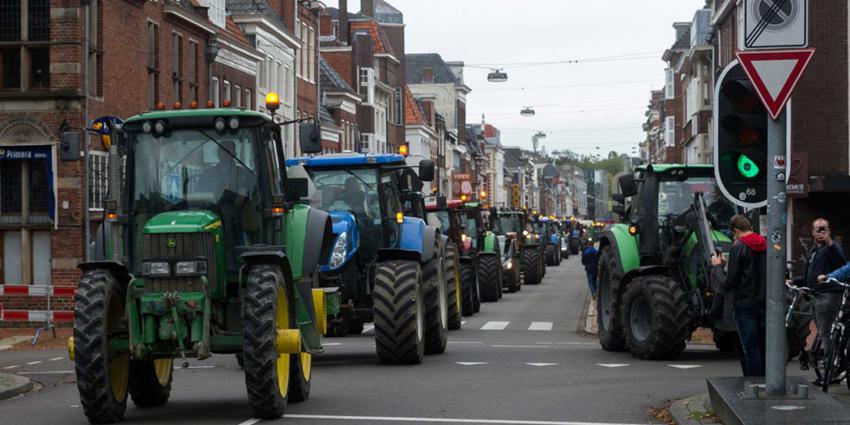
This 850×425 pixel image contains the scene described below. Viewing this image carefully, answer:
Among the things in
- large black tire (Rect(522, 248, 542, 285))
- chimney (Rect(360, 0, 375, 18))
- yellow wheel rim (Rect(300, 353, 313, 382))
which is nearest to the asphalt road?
yellow wheel rim (Rect(300, 353, 313, 382))

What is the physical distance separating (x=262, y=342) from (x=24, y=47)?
70.3ft

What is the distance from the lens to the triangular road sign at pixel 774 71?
1110cm

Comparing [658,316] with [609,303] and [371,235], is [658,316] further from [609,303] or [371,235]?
[371,235]

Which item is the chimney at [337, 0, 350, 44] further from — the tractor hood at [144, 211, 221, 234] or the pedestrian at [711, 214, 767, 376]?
the tractor hood at [144, 211, 221, 234]

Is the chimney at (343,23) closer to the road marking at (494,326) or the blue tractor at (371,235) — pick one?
the road marking at (494,326)

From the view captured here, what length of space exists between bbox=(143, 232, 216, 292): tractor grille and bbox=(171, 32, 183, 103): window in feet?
90.6

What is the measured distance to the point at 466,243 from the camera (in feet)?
115

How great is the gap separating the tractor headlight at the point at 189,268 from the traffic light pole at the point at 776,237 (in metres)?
A: 4.53

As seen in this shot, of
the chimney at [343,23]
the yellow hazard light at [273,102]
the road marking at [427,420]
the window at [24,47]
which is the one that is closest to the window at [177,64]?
the window at [24,47]

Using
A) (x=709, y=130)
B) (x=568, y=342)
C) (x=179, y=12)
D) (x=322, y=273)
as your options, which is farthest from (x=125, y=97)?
(x=709, y=130)

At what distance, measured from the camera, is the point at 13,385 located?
626 inches

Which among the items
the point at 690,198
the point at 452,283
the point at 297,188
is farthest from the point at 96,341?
the point at 452,283

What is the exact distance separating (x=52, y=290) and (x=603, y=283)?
10.5m

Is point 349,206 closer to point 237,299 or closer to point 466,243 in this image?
point 237,299
